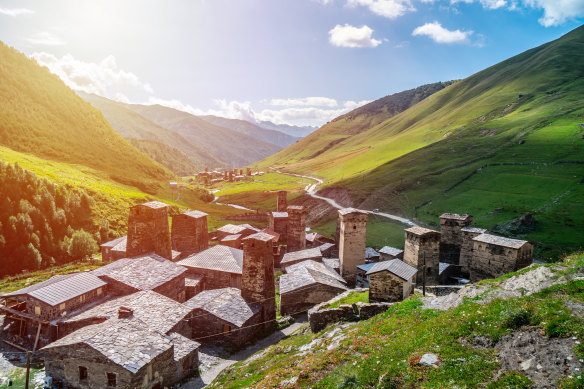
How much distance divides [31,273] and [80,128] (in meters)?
116

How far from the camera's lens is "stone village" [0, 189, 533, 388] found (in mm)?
20141

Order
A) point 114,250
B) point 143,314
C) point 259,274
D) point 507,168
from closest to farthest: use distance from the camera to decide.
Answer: point 143,314 < point 259,274 < point 114,250 < point 507,168

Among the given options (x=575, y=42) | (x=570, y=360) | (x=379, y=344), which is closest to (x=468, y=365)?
(x=570, y=360)

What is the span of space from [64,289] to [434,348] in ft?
98.3

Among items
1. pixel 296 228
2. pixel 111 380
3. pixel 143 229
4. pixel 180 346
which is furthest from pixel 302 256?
pixel 111 380

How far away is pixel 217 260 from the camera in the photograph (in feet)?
133

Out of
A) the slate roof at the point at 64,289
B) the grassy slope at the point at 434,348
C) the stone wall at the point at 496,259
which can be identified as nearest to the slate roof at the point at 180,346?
the grassy slope at the point at 434,348

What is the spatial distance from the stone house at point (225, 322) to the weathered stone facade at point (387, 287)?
36.9 feet

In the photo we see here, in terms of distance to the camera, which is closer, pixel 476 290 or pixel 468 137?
pixel 476 290

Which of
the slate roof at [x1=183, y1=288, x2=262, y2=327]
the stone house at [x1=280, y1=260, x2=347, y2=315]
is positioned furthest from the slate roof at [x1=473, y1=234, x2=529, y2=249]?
the slate roof at [x1=183, y1=288, x2=262, y2=327]

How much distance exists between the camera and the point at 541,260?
45750mm

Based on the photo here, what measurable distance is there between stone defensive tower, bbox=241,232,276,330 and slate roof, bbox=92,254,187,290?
8.25 meters

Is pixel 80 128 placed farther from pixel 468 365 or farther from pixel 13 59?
pixel 468 365

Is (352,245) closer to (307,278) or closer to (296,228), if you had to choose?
(307,278)
